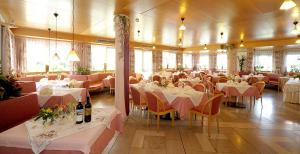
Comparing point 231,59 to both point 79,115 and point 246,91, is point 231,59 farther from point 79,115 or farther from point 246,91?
point 79,115

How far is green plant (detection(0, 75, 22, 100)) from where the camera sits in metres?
2.87

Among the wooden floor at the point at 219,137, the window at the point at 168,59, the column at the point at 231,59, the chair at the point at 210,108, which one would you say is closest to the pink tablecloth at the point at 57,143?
the wooden floor at the point at 219,137

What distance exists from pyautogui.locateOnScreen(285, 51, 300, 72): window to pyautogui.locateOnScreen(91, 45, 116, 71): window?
1184cm

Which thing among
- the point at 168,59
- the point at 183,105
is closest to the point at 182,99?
the point at 183,105

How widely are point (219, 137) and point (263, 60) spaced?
12161mm

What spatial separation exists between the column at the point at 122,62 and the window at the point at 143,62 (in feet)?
23.7

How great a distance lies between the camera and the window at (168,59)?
48.6ft

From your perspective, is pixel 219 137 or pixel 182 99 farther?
pixel 182 99

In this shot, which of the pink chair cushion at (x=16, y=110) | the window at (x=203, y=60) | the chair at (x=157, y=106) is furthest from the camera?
the window at (x=203, y=60)

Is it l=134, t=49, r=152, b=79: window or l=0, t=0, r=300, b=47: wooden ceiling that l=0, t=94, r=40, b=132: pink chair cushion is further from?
l=134, t=49, r=152, b=79: window

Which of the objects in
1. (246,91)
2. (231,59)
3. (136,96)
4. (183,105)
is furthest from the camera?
(231,59)

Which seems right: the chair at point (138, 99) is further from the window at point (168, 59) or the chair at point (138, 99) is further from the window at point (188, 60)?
the window at point (188, 60)

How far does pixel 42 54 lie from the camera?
872 centimetres

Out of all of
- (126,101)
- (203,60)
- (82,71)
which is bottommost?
(126,101)
